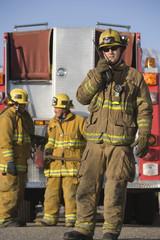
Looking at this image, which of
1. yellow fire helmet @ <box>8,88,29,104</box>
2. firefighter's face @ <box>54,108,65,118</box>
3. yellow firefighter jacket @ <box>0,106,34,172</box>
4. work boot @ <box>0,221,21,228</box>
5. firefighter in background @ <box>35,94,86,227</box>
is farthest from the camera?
firefighter's face @ <box>54,108,65,118</box>

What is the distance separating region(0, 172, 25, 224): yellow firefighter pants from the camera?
728cm

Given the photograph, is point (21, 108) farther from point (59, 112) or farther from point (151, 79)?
point (151, 79)

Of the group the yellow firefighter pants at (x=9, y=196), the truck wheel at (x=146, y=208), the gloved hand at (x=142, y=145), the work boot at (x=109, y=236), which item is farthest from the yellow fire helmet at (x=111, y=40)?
the truck wheel at (x=146, y=208)

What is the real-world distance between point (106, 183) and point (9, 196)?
253 centimetres

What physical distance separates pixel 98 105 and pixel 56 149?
2.53 m

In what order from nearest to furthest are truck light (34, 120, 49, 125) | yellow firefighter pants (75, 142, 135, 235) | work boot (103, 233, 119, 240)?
work boot (103, 233, 119, 240) < yellow firefighter pants (75, 142, 135, 235) < truck light (34, 120, 49, 125)

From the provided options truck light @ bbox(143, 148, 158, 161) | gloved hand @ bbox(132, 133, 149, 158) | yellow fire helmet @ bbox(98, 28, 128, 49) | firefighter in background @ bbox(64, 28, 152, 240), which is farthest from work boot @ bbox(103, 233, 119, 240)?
truck light @ bbox(143, 148, 158, 161)

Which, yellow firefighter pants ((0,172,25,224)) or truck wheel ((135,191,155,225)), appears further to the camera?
truck wheel ((135,191,155,225))

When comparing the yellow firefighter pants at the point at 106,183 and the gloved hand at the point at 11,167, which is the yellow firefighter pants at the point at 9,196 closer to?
the gloved hand at the point at 11,167

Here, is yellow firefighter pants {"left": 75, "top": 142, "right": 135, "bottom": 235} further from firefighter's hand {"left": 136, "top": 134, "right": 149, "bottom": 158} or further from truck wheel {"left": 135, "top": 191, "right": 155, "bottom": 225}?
truck wheel {"left": 135, "top": 191, "right": 155, "bottom": 225}

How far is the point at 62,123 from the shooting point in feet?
25.4

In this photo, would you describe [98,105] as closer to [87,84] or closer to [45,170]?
[87,84]

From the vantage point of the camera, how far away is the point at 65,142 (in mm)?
7645

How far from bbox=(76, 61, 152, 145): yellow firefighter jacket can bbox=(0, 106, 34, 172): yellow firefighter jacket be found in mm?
2296
